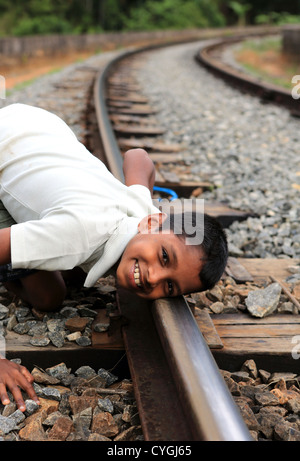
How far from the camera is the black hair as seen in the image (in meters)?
1.93

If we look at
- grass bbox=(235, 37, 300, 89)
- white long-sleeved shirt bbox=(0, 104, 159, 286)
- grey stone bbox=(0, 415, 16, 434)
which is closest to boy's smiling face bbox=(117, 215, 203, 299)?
white long-sleeved shirt bbox=(0, 104, 159, 286)

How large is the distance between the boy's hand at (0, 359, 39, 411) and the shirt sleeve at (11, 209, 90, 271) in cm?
36

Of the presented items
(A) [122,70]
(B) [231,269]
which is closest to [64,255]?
(B) [231,269]

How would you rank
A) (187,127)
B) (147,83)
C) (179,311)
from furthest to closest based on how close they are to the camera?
1. (147,83)
2. (187,127)
3. (179,311)

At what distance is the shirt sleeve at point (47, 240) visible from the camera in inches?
72.4

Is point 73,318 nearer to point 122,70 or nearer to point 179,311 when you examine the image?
point 179,311

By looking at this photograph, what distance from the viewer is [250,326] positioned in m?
2.13

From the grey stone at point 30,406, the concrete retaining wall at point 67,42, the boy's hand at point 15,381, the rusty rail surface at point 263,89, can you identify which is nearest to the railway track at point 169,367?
the boy's hand at point 15,381

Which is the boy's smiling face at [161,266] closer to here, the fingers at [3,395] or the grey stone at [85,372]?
the grey stone at [85,372]

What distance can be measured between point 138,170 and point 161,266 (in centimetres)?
101

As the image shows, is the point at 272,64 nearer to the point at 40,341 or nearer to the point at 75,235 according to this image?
the point at 75,235

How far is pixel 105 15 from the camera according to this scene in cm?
2823

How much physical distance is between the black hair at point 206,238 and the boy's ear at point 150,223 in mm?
Result: 26
